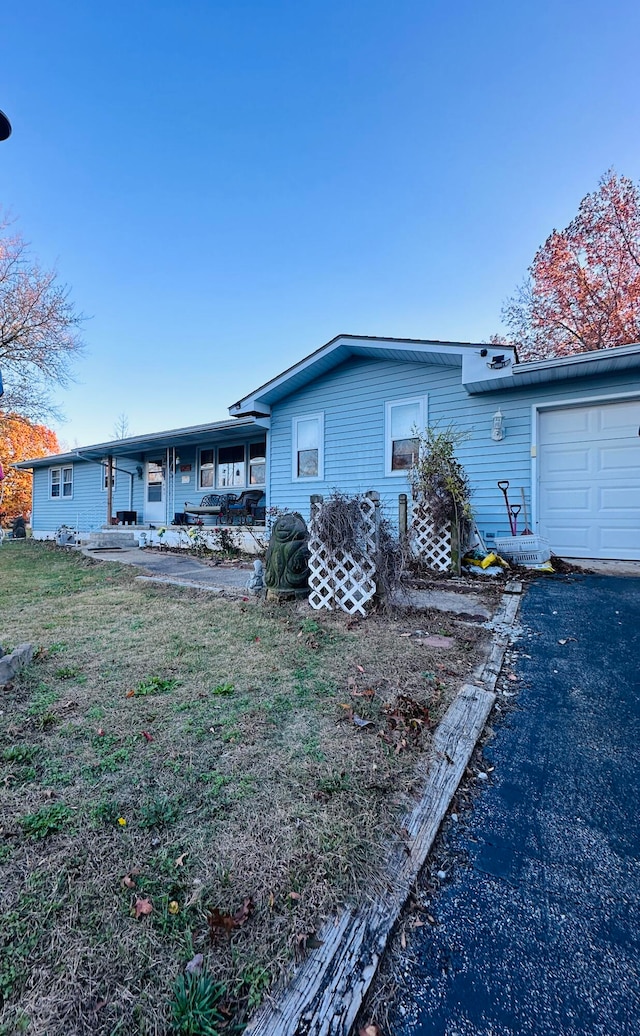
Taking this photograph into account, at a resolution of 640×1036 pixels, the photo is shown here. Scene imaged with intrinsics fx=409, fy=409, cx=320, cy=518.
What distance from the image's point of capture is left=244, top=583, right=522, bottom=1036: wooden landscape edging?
0.90 m

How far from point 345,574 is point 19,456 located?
89.5 feet

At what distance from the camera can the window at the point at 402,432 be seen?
7.62 metres

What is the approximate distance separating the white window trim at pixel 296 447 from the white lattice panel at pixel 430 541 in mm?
2845

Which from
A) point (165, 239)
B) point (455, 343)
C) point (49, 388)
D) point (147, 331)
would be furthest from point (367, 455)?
point (49, 388)

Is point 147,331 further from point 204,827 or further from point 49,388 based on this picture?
point 204,827

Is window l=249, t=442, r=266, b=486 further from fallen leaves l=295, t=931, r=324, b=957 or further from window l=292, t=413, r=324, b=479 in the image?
fallen leaves l=295, t=931, r=324, b=957

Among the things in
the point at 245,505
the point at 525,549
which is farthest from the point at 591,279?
the point at 245,505

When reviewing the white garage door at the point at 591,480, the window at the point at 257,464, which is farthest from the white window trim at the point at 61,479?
the white garage door at the point at 591,480

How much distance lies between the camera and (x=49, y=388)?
1756cm

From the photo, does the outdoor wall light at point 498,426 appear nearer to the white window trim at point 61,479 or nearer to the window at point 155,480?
the window at point 155,480

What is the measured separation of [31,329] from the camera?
16406 millimetres

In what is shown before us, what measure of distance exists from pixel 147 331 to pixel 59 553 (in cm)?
936

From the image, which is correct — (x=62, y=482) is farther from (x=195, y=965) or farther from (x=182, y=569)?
(x=195, y=965)

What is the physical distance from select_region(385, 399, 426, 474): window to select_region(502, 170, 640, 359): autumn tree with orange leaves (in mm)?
10353
